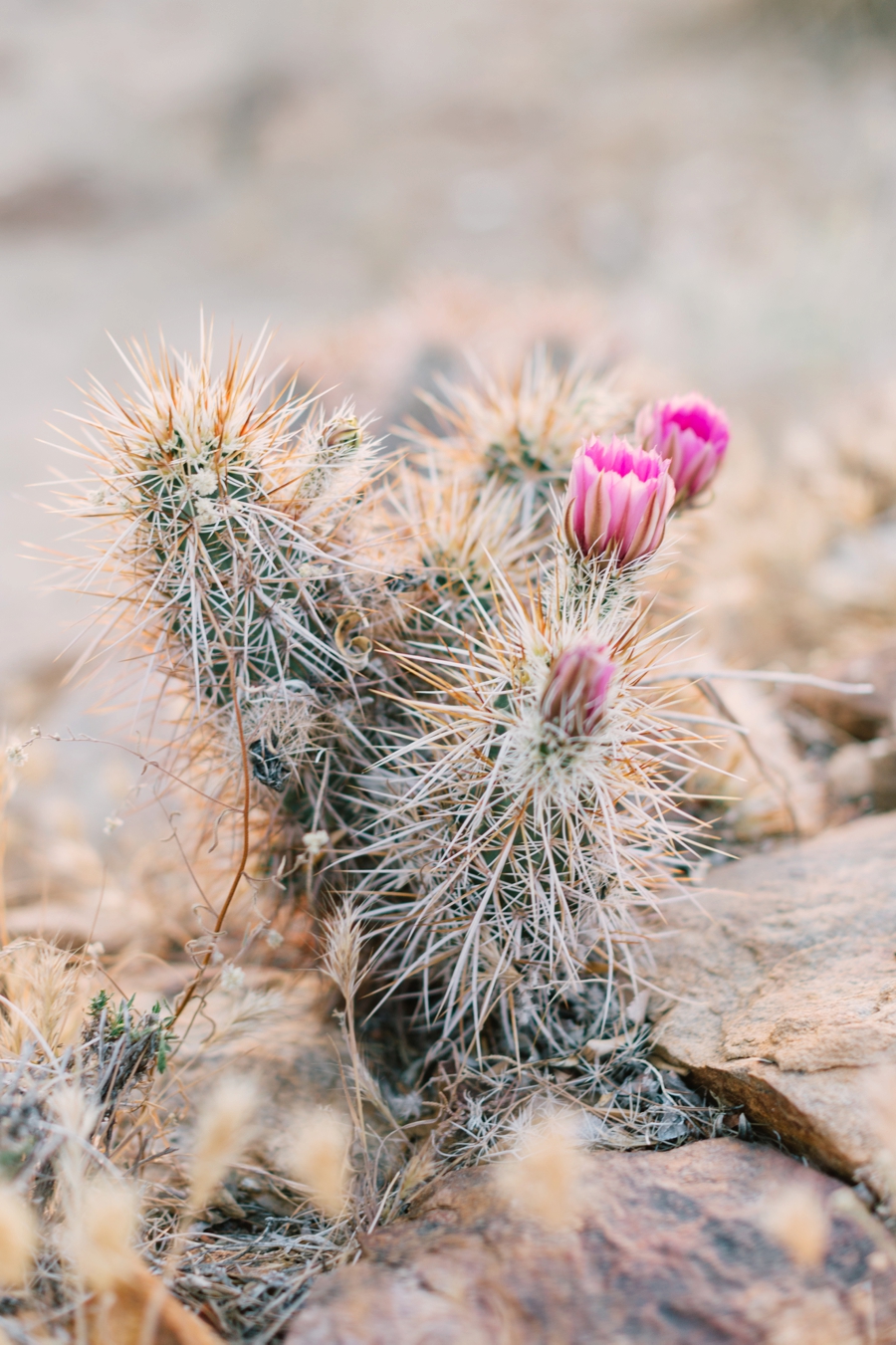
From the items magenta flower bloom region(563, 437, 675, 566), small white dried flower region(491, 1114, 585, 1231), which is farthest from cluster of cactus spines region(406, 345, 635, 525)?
small white dried flower region(491, 1114, 585, 1231)

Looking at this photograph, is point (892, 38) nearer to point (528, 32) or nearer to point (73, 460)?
point (528, 32)

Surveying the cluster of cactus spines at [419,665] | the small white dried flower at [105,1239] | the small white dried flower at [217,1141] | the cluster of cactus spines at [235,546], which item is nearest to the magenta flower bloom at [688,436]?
the cluster of cactus spines at [419,665]

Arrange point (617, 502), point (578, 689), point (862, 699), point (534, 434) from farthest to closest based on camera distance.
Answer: point (862, 699)
point (534, 434)
point (617, 502)
point (578, 689)

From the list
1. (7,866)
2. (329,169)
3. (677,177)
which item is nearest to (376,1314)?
(7,866)

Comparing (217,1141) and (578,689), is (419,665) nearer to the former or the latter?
(578,689)

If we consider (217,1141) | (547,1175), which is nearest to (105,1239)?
(217,1141)

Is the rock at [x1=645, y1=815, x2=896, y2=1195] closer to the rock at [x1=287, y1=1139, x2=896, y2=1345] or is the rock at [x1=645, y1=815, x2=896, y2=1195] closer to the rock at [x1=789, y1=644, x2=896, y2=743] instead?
the rock at [x1=287, y1=1139, x2=896, y2=1345]
